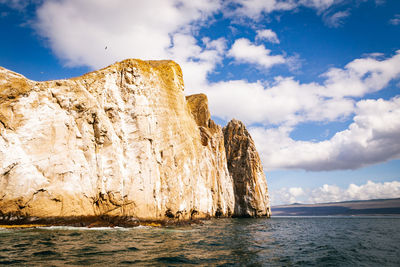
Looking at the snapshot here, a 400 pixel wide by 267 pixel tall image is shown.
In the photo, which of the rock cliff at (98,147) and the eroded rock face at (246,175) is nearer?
the rock cliff at (98,147)

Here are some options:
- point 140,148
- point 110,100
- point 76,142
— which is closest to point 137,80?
point 110,100

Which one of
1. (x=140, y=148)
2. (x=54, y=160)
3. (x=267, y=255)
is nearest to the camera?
(x=267, y=255)

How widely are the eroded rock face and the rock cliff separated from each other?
36.3 metres

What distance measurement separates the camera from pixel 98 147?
26.3 meters

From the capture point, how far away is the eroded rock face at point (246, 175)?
72312mm

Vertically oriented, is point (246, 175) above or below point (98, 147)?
below

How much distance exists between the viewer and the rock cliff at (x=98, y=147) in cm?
2164

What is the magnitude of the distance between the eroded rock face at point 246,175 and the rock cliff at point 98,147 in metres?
36.3

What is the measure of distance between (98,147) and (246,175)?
5559 cm

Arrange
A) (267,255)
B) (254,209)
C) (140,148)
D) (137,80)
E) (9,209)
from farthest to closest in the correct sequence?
1. (254,209)
2. (137,80)
3. (140,148)
4. (9,209)
5. (267,255)

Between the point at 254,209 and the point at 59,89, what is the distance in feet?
199

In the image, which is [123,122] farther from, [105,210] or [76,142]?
[105,210]

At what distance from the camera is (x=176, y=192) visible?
109ft

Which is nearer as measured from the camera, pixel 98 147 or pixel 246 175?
pixel 98 147
